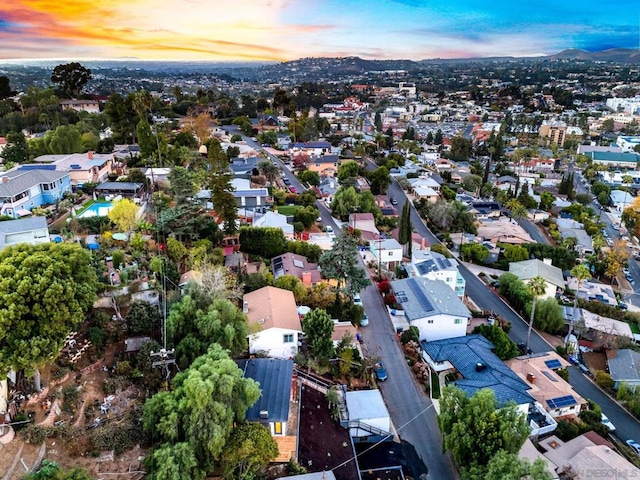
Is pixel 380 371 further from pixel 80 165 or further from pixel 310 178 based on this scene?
pixel 310 178

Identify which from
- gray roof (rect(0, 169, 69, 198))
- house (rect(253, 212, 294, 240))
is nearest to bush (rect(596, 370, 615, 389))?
house (rect(253, 212, 294, 240))

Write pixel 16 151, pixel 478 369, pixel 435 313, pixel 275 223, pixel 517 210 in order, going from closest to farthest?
pixel 478 369, pixel 435 313, pixel 275 223, pixel 16 151, pixel 517 210

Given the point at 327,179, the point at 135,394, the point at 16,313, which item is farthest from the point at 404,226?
the point at 16,313

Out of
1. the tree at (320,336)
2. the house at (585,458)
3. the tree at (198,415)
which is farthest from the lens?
the tree at (320,336)

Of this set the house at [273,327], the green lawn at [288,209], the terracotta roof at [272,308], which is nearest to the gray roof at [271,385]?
the house at [273,327]

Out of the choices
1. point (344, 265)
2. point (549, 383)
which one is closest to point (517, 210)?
point (549, 383)

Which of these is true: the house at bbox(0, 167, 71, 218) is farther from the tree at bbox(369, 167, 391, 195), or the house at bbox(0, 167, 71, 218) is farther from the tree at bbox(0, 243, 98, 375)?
the tree at bbox(369, 167, 391, 195)

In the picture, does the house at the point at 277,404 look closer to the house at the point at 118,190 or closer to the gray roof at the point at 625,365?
the gray roof at the point at 625,365
